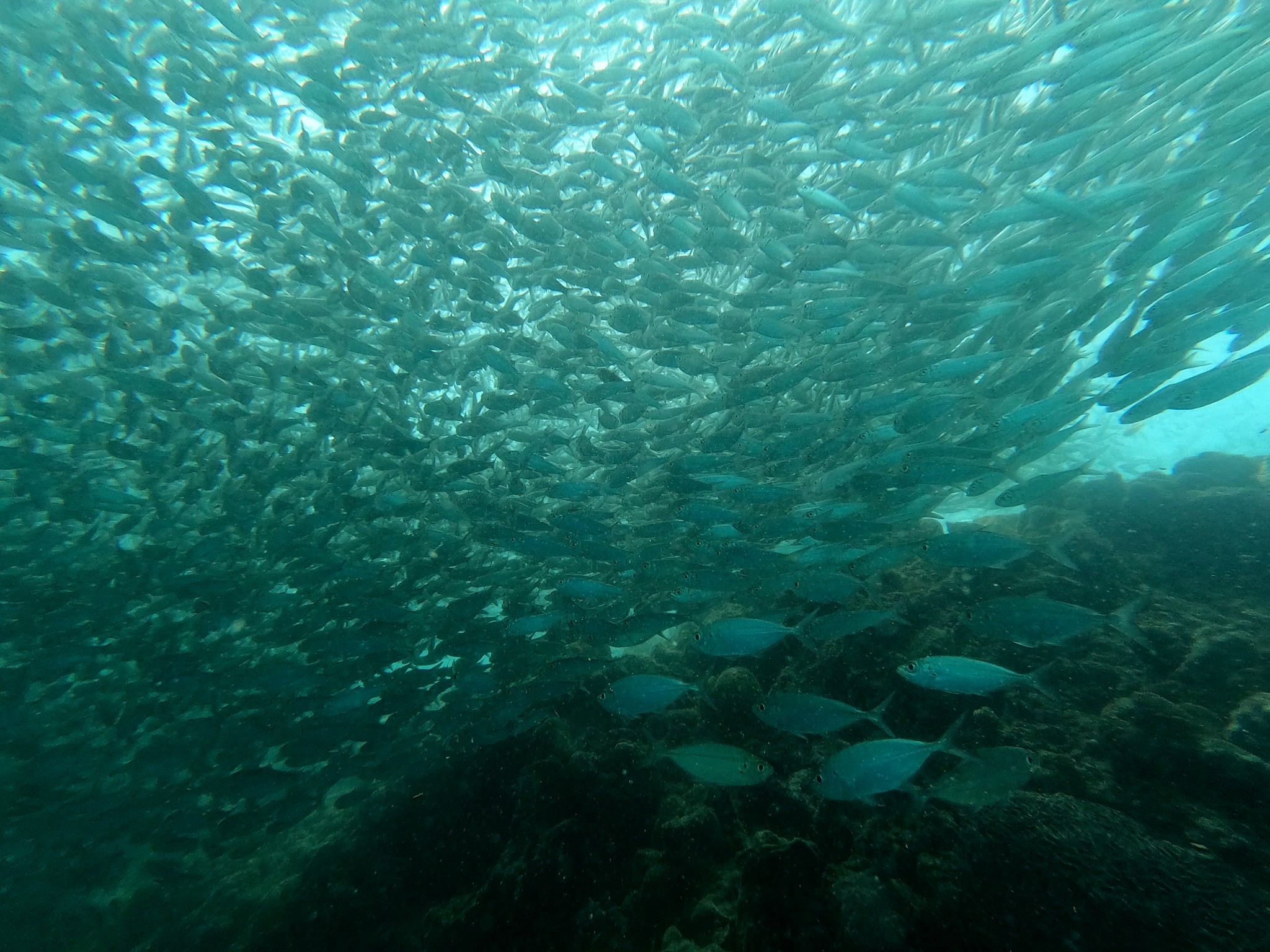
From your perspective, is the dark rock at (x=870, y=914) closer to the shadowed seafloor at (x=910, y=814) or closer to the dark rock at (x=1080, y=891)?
the shadowed seafloor at (x=910, y=814)

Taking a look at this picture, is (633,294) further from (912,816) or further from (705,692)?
(912,816)

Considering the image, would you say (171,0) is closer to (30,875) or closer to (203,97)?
(203,97)

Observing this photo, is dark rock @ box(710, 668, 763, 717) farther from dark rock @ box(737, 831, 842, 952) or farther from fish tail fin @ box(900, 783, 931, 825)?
fish tail fin @ box(900, 783, 931, 825)

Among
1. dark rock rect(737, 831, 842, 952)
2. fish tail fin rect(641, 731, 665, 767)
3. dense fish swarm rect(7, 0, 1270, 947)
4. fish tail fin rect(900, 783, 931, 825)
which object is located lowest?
dark rock rect(737, 831, 842, 952)

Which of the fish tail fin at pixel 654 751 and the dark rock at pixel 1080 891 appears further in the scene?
the fish tail fin at pixel 654 751

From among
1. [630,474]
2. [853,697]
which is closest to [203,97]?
[630,474]

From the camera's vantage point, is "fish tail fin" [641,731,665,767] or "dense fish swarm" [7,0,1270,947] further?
"dense fish swarm" [7,0,1270,947]

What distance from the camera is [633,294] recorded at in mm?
6387

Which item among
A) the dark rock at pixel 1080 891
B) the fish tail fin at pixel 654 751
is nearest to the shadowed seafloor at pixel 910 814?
the dark rock at pixel 1080 891

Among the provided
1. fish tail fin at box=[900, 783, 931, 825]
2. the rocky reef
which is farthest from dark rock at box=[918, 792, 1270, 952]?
fish tail fin at box=[900, 783, 931, 825]

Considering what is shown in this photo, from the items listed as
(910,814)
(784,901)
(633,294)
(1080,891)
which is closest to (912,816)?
(910,814)

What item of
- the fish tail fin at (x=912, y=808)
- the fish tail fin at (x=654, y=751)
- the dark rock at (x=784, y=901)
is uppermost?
the fish tail fin at (x=654, y=751)

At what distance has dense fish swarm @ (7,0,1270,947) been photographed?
205 inches

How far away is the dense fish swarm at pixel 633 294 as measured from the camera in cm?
521
